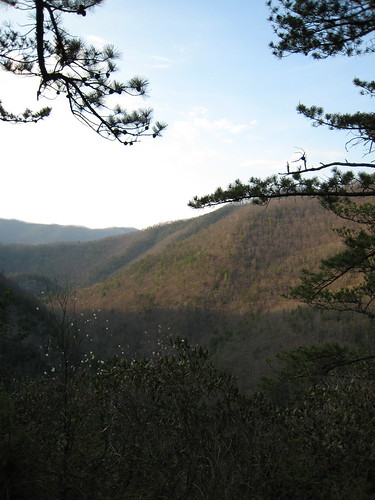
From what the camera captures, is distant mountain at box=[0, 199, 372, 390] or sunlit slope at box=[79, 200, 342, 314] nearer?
distant mountain at box=[0, 199, 372, 390]

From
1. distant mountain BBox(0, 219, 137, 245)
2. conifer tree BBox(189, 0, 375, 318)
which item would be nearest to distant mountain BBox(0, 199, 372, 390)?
conifer tree BBox(189, 0, 375, 318)

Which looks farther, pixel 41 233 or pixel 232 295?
pixel 41 233

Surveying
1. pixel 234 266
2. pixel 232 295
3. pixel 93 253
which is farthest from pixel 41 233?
pixel 232 295

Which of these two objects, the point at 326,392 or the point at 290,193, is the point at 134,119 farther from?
the point at 326,392

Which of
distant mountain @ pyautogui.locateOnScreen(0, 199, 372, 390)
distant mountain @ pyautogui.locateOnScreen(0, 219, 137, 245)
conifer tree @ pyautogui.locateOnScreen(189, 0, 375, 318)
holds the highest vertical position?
distant mountain @ pyautogui.locateOnScreen(0, 219, 137, 245)

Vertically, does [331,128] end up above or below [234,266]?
above

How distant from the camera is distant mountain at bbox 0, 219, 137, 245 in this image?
149 meters

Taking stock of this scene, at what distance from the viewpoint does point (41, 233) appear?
155625 millimetres

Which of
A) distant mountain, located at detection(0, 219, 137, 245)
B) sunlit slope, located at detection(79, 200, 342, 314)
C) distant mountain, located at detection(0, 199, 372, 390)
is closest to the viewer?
distant mountain, located at detection(0, 199, 372, 390)

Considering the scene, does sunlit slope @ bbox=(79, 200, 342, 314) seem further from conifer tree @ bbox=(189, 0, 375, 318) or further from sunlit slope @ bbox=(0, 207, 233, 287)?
conifer tree @ bbox=(189, 0, 375, 318)

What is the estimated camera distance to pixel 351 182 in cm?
598

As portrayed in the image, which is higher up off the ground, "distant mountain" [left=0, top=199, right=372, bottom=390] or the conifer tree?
the conifer tree

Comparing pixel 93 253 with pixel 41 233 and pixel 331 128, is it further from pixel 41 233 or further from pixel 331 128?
pixel 41 233

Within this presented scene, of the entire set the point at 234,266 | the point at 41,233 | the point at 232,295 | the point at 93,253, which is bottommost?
the point at 232,295
